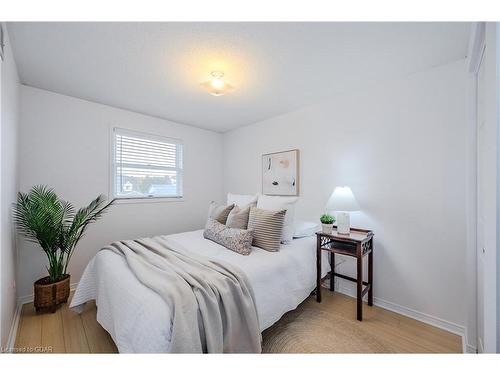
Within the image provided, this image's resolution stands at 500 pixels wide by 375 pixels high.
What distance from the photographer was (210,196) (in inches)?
153

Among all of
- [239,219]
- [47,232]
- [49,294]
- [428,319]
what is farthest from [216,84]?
[428,319]

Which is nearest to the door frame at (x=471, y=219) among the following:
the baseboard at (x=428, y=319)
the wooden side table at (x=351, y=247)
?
the baseboard at (x=428, y=319)

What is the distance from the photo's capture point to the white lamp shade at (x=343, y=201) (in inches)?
84.0

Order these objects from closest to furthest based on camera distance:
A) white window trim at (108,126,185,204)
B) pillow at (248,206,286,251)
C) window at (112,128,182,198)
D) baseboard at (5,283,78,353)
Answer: baseboard at (5,283,78,353), pillow at (248,206,286,251), white window trim at (108,126,185,204), window at (112,128,182,198)

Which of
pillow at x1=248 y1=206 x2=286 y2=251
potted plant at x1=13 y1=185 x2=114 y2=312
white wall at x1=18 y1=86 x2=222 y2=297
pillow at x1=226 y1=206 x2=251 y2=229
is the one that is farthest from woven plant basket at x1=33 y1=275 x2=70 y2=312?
pillow at x1=248 y1=206 x2=286 y2=251

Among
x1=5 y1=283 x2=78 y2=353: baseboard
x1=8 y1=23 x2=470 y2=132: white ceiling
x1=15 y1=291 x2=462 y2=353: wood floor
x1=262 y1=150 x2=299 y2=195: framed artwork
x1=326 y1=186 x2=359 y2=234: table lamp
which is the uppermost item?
x1=8 y1=23 x2=470 y2=132: white ceiling

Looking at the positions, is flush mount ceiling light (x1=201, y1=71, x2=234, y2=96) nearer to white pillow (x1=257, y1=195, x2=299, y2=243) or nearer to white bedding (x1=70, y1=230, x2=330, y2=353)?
white pillow (x1=257, y1=195, x2=299, y2=243)

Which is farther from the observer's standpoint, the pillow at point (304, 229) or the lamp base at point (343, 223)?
the pillow at point (304, 229)

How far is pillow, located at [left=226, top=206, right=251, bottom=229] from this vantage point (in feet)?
7.45

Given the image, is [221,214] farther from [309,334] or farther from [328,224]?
[309,334]

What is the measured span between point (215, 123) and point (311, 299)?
2.90m

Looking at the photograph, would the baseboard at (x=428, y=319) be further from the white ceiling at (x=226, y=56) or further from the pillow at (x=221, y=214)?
the white ceiling at (x=226, y=56)

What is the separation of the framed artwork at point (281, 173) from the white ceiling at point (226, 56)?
2.70 feet

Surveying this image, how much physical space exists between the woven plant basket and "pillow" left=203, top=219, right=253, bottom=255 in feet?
4.89
